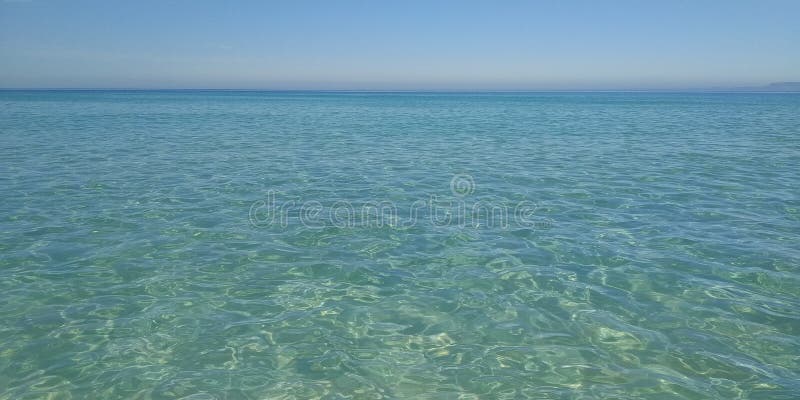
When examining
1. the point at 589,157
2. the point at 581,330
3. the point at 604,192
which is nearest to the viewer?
A: the point at 581,330

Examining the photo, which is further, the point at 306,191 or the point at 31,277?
the point at 306,191

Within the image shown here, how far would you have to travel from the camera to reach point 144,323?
6.73 metres

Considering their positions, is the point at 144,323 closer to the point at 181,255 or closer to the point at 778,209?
the point at 181,255

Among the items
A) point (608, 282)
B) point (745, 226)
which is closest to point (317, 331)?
point (608, 282)

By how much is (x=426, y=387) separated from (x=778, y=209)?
12261 millimetres

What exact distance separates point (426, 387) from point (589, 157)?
63.2ft

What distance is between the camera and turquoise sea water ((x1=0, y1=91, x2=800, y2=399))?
5.60 m

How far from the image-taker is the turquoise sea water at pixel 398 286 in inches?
221

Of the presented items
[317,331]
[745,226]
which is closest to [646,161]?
[745,226]

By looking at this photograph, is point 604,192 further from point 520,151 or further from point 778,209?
point 520,151

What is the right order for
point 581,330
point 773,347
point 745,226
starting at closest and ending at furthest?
point 773,347 < point 581,330 < point 745,226

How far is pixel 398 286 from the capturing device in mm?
8016

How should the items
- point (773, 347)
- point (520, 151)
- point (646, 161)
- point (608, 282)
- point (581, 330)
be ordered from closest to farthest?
point (773, 347), point (581, 330), point (608, 282), point (646, 161), point (520, 151)

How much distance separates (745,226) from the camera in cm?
1096
